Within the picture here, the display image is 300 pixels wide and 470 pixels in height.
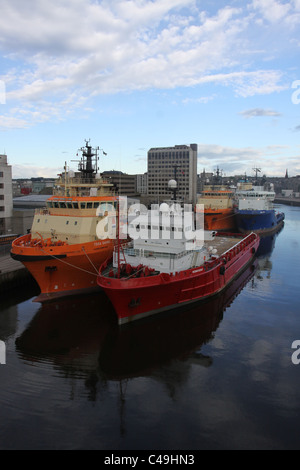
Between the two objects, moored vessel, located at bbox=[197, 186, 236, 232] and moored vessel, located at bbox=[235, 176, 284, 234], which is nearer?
moored vessel, located at bbox=[197, 186, 236, 232]

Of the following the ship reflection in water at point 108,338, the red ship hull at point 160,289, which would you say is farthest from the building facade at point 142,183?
the ship reflection in water at point 108,338

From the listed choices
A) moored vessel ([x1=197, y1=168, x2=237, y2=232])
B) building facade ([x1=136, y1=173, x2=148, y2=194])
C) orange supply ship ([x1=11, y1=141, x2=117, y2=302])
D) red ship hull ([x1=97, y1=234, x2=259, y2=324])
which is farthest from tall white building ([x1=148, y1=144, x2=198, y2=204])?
red ship hull ([x1=97, y1=234, x2=259, y2=324])

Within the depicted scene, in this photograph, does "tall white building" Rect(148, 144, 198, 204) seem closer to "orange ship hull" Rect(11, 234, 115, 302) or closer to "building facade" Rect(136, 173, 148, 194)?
"building facade" Rect(136, 173, 148, 194)

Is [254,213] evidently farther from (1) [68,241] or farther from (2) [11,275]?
(2) [11,275]

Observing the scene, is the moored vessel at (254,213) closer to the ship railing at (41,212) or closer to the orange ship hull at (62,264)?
the orange ship hull at (62,264)

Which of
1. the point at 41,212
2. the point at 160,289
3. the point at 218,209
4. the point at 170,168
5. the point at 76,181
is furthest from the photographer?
the point at 170,168

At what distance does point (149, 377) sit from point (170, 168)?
4379 inches

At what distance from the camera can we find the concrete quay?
2273 cm

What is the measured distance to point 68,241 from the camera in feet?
72.0

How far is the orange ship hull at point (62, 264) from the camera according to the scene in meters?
19.4

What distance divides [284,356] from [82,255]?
12957mm

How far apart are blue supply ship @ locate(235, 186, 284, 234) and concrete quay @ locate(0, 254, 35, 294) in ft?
116

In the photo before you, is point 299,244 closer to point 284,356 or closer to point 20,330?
point 284,356

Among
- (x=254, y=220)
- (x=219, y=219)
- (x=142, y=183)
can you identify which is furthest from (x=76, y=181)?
(x=142, y=183)
